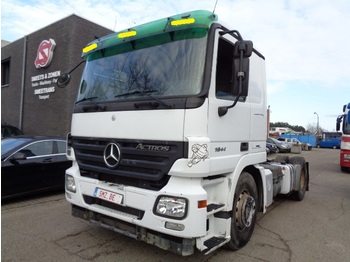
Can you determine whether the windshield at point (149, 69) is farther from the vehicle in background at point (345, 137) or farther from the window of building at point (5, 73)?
the window of building at point (5, 73)

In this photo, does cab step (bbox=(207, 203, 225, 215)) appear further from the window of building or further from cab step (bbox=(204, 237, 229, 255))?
the window of building

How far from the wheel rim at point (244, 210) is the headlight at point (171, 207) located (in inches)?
46.1

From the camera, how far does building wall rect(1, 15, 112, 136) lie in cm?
1527

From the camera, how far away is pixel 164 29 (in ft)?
11.1

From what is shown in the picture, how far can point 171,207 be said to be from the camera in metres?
3.00

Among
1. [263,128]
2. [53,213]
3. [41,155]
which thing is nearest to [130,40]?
[263,128]

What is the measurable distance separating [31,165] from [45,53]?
1168 centimetres

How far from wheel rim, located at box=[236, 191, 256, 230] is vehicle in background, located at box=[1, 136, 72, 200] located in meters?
4.70

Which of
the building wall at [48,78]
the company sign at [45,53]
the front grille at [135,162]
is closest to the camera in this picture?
the front grille at [135,162]

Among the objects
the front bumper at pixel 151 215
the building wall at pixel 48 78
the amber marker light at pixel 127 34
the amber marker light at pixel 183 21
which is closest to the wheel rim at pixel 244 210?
the front bumper at pixel 151 215

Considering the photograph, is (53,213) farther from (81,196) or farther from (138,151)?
(138,151)

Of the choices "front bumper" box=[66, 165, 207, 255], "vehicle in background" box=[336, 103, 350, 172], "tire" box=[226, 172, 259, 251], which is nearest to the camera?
"front bumper" box=[66, 165, 207, 255]

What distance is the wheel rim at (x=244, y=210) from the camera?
12.7ft

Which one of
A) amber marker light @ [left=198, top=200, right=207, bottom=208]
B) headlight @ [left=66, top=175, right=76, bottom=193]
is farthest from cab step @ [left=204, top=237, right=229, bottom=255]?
headlight @ [left=66, top=175, right=76, bottom=193]
